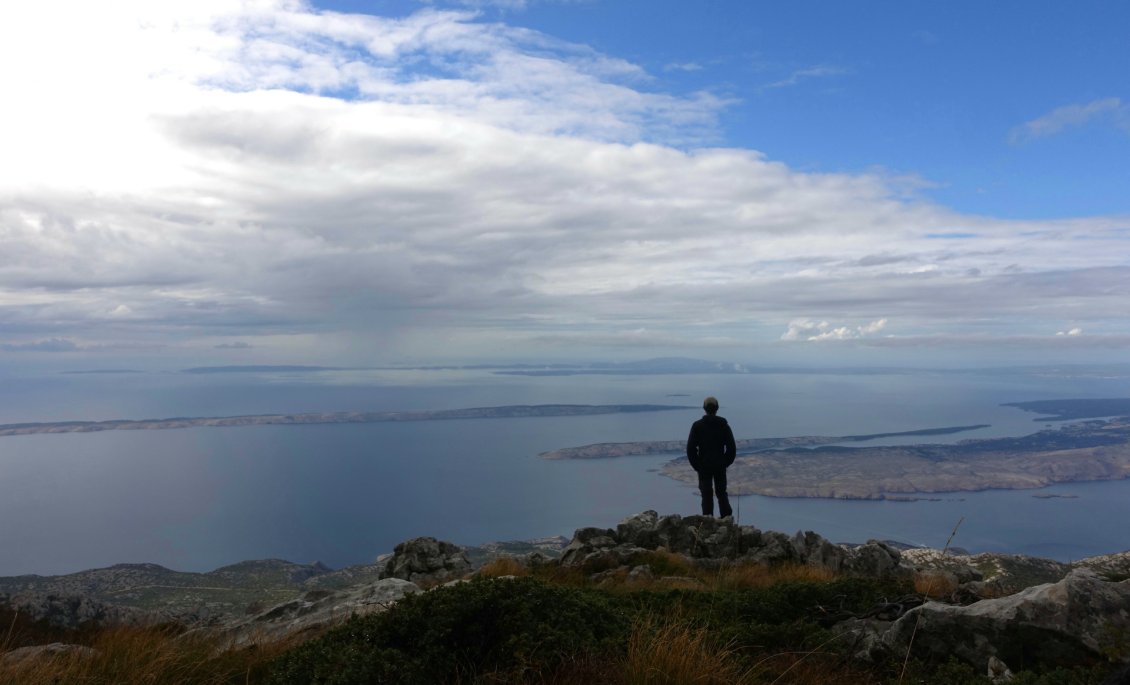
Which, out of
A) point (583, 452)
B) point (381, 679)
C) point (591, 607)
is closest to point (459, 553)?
point (591, 607)

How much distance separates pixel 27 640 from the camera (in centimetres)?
945

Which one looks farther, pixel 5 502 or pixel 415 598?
pixel 5 502

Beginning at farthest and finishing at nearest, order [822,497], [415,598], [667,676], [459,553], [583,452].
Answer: [583,452], [822,497], [459,553], [415,598], [667,676]

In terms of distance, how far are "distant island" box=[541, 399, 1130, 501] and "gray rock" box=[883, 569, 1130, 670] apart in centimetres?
11344

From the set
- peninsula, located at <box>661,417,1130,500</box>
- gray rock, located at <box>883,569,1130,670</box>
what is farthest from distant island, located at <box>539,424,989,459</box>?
gray rock, located at <box>883,569,1130,670</box>

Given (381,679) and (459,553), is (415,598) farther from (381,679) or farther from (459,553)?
(459,553)

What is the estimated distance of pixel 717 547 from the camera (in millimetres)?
14992

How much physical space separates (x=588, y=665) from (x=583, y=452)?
196 m

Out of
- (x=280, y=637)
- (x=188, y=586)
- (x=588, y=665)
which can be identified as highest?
(x=588, y=665)

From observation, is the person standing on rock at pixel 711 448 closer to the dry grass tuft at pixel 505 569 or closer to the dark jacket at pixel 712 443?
the dark jacket at pixel 712 443

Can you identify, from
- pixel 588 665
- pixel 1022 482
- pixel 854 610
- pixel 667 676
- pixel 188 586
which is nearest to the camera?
pixel 667 676

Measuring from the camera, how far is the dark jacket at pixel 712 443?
1641cm

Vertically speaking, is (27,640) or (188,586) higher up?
(27,640)

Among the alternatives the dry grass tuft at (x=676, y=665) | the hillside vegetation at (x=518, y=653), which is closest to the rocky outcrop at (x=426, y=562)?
the hillside vegetation at (x=518, y=653)
